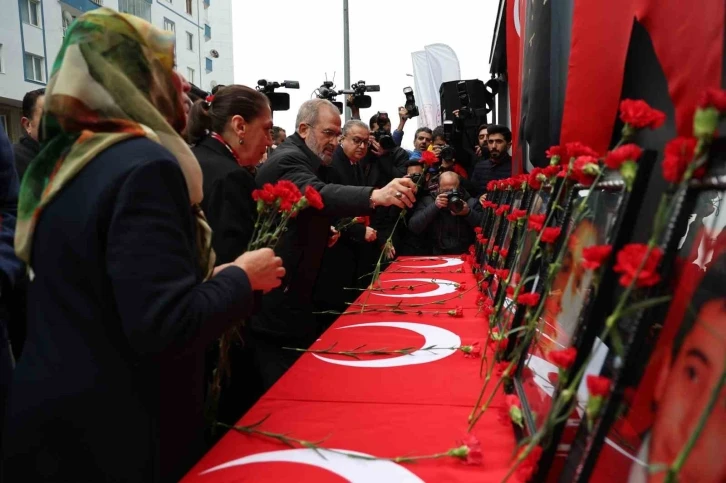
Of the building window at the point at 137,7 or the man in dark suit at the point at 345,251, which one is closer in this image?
the man in dark suit at the point at 345,251

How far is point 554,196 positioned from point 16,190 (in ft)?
4.63

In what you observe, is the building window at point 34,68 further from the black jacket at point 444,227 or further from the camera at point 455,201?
the camera at point 455,201

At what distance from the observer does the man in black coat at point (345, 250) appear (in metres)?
2.59

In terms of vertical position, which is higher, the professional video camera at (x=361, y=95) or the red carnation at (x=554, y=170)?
the professional video camera at (x=361, y=95)

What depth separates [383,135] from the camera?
4191 millimetres

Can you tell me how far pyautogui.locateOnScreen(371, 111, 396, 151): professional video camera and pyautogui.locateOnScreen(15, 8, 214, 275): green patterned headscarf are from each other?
3265 mm

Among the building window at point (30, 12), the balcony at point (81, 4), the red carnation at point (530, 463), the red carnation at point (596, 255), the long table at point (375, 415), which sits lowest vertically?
the long table at point (375, 415)

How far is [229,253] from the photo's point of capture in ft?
5.09

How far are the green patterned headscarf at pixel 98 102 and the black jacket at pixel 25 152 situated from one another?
154 cm

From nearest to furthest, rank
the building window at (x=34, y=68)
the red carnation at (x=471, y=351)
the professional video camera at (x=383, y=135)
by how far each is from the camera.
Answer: the red carnation at (x=471, y=351), the professional video camera at (x=383, y=135), the building window at (x=34, y=68)

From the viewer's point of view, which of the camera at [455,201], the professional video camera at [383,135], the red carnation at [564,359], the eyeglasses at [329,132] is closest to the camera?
Result: the red carnation at [564,359]

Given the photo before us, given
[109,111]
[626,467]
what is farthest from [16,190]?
[626,467]

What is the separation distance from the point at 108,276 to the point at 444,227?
10.1 feet

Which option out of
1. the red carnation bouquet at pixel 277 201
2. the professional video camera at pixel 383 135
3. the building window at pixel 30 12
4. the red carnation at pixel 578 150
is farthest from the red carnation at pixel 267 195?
the building window at pixel 30 12
